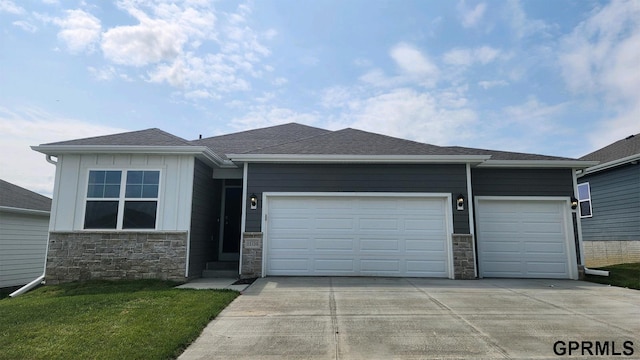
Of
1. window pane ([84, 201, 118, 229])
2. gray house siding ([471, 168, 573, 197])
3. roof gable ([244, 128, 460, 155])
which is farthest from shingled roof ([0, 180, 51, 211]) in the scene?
gray house siding ([471, 168, 573, 197])

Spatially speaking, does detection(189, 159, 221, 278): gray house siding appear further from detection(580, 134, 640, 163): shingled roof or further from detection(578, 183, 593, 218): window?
detection(580, 134, 640, 163): shingled roof

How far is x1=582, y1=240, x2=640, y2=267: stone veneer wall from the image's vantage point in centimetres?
1045

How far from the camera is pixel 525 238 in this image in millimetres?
9273

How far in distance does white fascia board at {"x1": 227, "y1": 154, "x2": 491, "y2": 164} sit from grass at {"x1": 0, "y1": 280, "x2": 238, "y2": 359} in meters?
3.45

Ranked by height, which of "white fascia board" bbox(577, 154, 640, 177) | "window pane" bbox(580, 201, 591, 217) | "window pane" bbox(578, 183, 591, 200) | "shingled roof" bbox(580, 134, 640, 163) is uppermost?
"shingled roof" bbox(580, 134, 640, 163)

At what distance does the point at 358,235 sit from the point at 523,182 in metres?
4.60

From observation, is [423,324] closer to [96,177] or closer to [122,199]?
[122,199]

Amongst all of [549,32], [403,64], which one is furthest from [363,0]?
[549,32]

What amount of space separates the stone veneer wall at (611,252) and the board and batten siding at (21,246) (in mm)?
17887

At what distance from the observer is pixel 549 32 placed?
9570 millimetres

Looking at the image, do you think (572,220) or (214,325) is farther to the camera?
(572,220)

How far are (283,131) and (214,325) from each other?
9.99 meters

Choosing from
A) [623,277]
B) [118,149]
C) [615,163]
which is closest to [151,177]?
[118,149]

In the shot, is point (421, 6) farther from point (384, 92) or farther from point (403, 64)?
point (384, 92)
